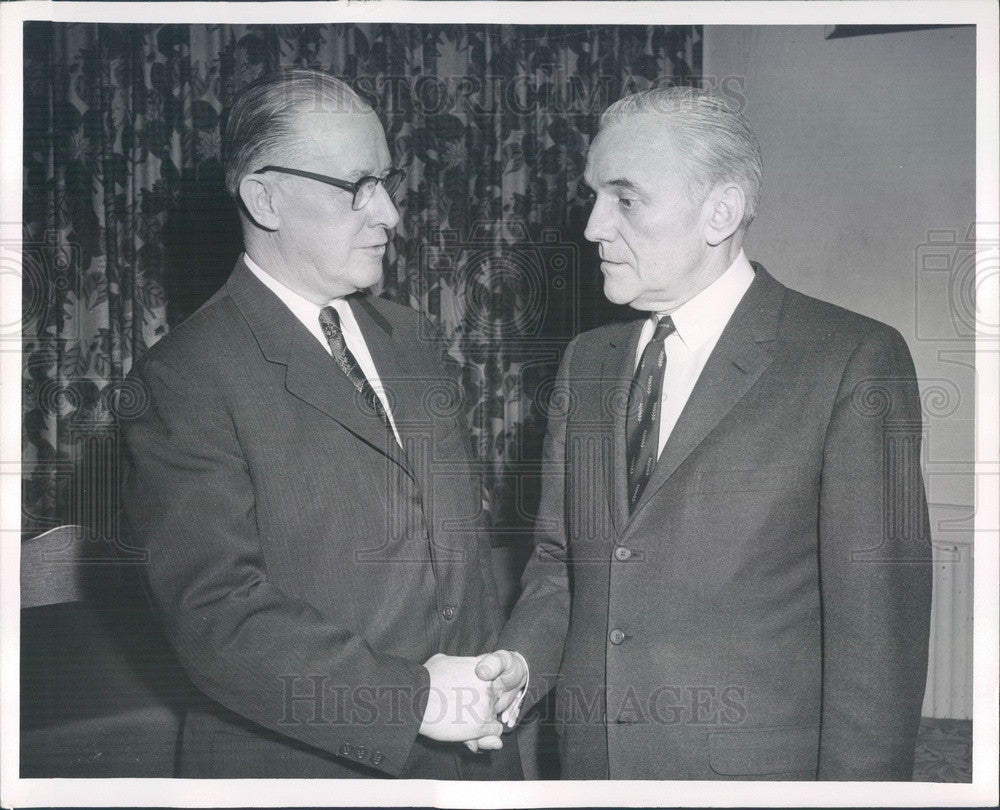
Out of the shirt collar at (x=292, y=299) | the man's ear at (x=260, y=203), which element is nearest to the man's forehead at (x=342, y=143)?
the man's ear at (x=260, y=203)

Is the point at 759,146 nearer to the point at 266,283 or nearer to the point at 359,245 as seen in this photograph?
the point at 359,245

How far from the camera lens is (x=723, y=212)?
1.67m

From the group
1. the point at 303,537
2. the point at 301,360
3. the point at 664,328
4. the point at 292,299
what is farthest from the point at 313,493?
the point at 664,328

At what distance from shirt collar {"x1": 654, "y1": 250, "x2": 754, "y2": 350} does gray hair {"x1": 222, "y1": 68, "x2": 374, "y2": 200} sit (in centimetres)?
73

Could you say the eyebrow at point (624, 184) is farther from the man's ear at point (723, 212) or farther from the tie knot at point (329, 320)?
the tie knot at point (329, 320)

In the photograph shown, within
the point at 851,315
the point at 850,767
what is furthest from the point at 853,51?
the point at 850,767

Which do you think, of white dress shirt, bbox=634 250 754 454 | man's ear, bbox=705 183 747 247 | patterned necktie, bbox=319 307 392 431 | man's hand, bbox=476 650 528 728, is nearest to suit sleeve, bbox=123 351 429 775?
man's hand, bbox=476 650 528 728

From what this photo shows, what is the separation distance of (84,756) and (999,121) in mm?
2226

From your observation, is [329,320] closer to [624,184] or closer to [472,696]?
[624,184]

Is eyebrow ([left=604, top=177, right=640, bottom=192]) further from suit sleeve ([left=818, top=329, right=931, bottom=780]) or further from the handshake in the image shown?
the handshake

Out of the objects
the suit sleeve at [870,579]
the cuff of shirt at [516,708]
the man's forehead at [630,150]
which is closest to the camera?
the suit sleeve at [870,579]

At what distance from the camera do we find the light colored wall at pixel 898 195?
5.72 feet

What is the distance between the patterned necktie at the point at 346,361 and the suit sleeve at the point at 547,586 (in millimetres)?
325

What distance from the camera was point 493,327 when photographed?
72.1 inches
